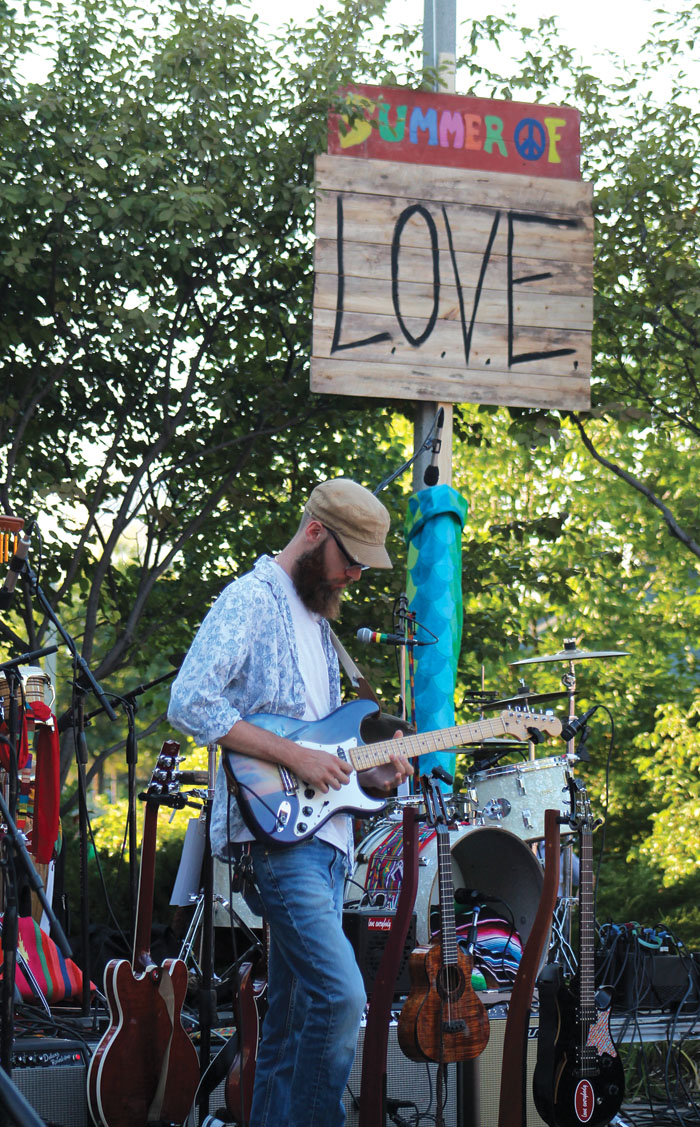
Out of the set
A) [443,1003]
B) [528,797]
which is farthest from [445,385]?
[443,1003]

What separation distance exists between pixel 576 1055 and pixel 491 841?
1.94 metres

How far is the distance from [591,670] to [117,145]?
986 centimetres

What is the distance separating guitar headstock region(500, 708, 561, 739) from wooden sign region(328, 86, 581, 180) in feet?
11.6

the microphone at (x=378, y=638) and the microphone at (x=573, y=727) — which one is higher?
the microphone at (x=378, y=638)

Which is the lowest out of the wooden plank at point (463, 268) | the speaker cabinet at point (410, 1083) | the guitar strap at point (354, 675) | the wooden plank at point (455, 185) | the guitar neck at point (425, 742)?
the speaker cabinet at point (410, 1083)

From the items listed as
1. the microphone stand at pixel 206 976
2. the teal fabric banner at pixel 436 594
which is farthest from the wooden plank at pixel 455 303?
the microphone stand at pixel 206 976

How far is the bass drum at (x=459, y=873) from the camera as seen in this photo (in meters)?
5.16

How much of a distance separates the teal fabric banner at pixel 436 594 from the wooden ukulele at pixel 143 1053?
7.52ft

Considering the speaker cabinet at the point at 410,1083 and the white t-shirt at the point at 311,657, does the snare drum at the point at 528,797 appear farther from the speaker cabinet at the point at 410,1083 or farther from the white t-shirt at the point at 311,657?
the white t-shirt at the point at 311,657

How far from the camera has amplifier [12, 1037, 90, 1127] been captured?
3949 mm

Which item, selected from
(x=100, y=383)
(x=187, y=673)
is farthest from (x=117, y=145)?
(x=187, y=673)

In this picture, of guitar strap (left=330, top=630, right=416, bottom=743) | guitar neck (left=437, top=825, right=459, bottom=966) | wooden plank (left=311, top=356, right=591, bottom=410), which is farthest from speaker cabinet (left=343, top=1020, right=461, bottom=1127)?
wooden plank (left=311, top=356, right=591, bottom=410)

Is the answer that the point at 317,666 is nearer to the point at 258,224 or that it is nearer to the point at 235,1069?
the point at 235,1069

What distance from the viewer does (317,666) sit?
348cm
